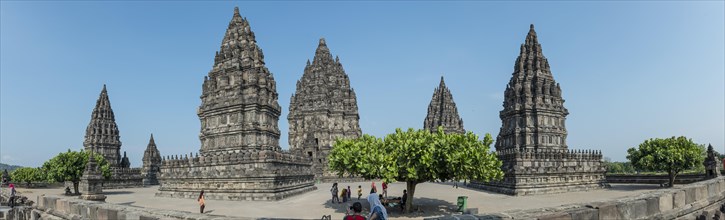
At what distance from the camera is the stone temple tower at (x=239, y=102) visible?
37.8 meters

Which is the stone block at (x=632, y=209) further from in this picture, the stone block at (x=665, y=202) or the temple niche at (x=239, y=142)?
the temple niche at (x=239, y=142)

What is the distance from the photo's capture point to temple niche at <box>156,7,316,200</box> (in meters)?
32.5

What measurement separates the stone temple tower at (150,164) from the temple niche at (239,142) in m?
30.2

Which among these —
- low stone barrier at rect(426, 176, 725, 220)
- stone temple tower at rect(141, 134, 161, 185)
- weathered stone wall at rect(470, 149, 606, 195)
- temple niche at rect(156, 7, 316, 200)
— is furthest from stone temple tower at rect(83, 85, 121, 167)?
low stone barrier at rect(426, 176, 725, 220)

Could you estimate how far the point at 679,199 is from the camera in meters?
13.4

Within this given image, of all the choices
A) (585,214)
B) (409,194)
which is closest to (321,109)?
(409,194)

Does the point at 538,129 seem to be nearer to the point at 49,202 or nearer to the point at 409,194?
the point at 409,194

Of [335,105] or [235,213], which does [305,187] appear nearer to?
[235,213]

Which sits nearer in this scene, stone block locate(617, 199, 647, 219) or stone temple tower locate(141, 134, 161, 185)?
stone block locate(617, 199, 647, 219)

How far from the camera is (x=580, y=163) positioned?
4288 centimetres

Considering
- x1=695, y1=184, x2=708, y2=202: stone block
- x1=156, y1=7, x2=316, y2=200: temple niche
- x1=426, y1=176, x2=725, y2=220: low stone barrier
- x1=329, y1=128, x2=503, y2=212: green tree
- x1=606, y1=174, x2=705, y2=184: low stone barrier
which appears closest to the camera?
x1=426, y1=176, x2=725, y2=220: low stone barrier

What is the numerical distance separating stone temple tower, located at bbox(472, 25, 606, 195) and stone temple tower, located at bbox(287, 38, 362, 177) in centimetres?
3060

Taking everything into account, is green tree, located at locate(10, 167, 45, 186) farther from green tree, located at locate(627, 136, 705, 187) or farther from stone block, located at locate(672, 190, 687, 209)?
green tree, located at locate(627, 136, 705, 187)

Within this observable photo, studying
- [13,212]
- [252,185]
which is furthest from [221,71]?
[13,212]
